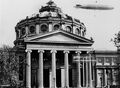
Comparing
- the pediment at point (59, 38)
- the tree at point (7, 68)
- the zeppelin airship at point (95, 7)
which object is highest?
the pediment at point (59, 38)

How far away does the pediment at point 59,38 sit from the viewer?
1554 inches

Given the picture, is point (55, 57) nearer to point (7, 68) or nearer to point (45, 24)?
point (45, 24)

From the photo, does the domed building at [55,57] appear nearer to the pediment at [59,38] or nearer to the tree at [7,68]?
the pediment at [59,38]

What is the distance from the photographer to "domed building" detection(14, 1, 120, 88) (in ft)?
129

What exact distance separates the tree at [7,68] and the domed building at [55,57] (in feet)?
47.5

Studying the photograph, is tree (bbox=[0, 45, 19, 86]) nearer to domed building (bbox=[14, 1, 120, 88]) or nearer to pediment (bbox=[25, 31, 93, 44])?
domed building (bbox=[14, 1, 120, 88])

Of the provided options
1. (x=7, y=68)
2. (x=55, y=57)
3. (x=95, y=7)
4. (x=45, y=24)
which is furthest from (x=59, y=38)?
(x=95, y=7)

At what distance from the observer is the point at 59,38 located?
132ft

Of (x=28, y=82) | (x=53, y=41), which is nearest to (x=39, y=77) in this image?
(x=28, y=82)

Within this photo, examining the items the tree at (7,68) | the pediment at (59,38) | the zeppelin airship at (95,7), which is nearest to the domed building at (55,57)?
the pediment at (59,38)

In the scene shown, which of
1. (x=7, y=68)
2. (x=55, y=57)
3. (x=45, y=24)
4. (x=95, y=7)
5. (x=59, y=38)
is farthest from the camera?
(x=45, y=24)

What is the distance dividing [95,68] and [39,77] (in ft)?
38.9

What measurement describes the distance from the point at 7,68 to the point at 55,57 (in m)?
20.5

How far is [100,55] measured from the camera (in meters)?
48.7
